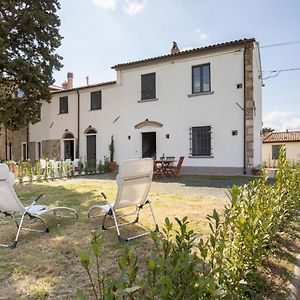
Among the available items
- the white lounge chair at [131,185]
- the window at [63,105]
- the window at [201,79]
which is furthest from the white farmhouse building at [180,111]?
the white lounge chair at [131,185]

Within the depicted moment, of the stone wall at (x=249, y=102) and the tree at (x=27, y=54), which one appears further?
the stone wall at (x=249, y=102)

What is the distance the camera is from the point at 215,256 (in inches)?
87.0

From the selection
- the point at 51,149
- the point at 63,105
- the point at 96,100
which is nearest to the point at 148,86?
the point at 96,100

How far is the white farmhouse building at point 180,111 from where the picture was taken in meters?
14.5

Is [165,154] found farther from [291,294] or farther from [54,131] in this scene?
[291,294]

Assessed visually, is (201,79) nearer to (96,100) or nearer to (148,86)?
(148,86)

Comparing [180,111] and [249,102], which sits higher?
[249,102]

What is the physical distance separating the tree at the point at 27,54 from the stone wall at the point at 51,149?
6.10 metres

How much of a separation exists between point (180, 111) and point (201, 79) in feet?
6.54

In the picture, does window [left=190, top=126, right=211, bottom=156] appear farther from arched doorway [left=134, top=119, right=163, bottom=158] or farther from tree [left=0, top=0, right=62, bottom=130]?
tree [left=0, top=0, right=62, bottom=130]

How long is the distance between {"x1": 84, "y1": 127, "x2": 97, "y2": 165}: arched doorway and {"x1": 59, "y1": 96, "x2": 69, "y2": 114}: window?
2.66 metres

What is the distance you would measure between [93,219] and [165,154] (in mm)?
11350

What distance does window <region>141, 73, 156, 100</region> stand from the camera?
17.2m

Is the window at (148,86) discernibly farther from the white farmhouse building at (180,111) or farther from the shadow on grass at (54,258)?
the shadow on grass at (54,258)
